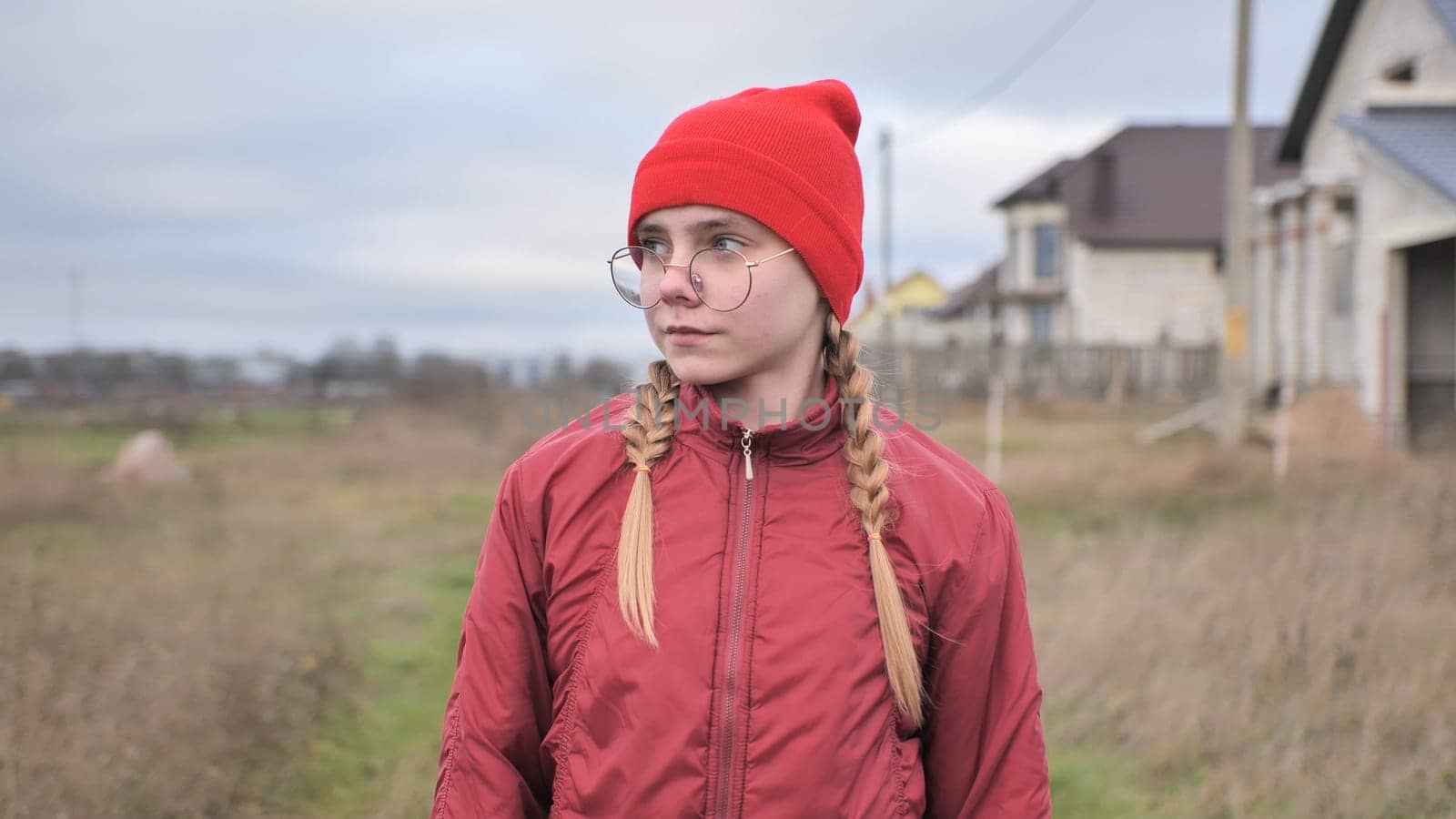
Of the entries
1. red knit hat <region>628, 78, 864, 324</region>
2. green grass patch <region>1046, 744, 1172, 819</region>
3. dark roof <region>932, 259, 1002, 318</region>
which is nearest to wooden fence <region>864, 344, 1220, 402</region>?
dark roof <region>932, 259, 1002, 318</region>

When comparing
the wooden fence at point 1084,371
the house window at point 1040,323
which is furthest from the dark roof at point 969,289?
the wooden fence at point 1084,371

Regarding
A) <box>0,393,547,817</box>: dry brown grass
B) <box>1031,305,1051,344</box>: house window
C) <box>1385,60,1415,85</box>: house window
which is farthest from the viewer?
<box>1031,305,1051,344</box>: house window

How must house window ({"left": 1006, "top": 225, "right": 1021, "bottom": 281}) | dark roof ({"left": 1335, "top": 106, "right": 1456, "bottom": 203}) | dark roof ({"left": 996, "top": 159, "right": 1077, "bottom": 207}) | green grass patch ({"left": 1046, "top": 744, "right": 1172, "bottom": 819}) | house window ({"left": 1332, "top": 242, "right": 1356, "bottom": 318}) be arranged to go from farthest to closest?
1. house window ({"left": 1006, "top": 225, "right": 1021, "bottom": 281})
2. dark roof ({"left": 996, "top": 159, "right": 1077, "bottom": 207})
3. house window ({"left": 1332, "top": 242, "right": 1356, "bottom": 318})
4. dark roof ({"left": 1335, "top": 106, "right": 1456, "bottom": 203})
5. green grass patch ({"left": 1046, "top": 744, "right": 1172, "bottom": 819})

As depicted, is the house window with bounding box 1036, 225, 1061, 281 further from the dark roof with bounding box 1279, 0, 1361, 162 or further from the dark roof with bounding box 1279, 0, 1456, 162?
the dark roof with bounding box 1279, 0, 1361, 162

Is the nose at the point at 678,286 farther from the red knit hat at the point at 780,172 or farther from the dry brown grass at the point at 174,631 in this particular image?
the dry brown grass at the point at 174,631

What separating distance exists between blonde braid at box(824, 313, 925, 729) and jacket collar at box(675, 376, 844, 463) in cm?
3

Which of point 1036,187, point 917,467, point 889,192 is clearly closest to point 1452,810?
point 917,467

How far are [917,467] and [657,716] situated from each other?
617 millimetres

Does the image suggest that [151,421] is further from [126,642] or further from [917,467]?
[917,467]

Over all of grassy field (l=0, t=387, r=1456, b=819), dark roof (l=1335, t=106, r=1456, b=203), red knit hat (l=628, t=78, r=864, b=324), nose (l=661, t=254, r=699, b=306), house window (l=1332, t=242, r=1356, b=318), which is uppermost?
dark roof (l=1335, t=106, r=1456, b=203)

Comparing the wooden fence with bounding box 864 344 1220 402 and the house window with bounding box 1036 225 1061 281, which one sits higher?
the house window with bounding box 1036 225 1061 281

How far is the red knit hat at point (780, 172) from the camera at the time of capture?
186 centimetres

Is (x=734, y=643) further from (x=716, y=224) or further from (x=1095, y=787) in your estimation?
(x=1095, y=787)

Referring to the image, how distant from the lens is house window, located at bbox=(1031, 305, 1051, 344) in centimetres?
3397
